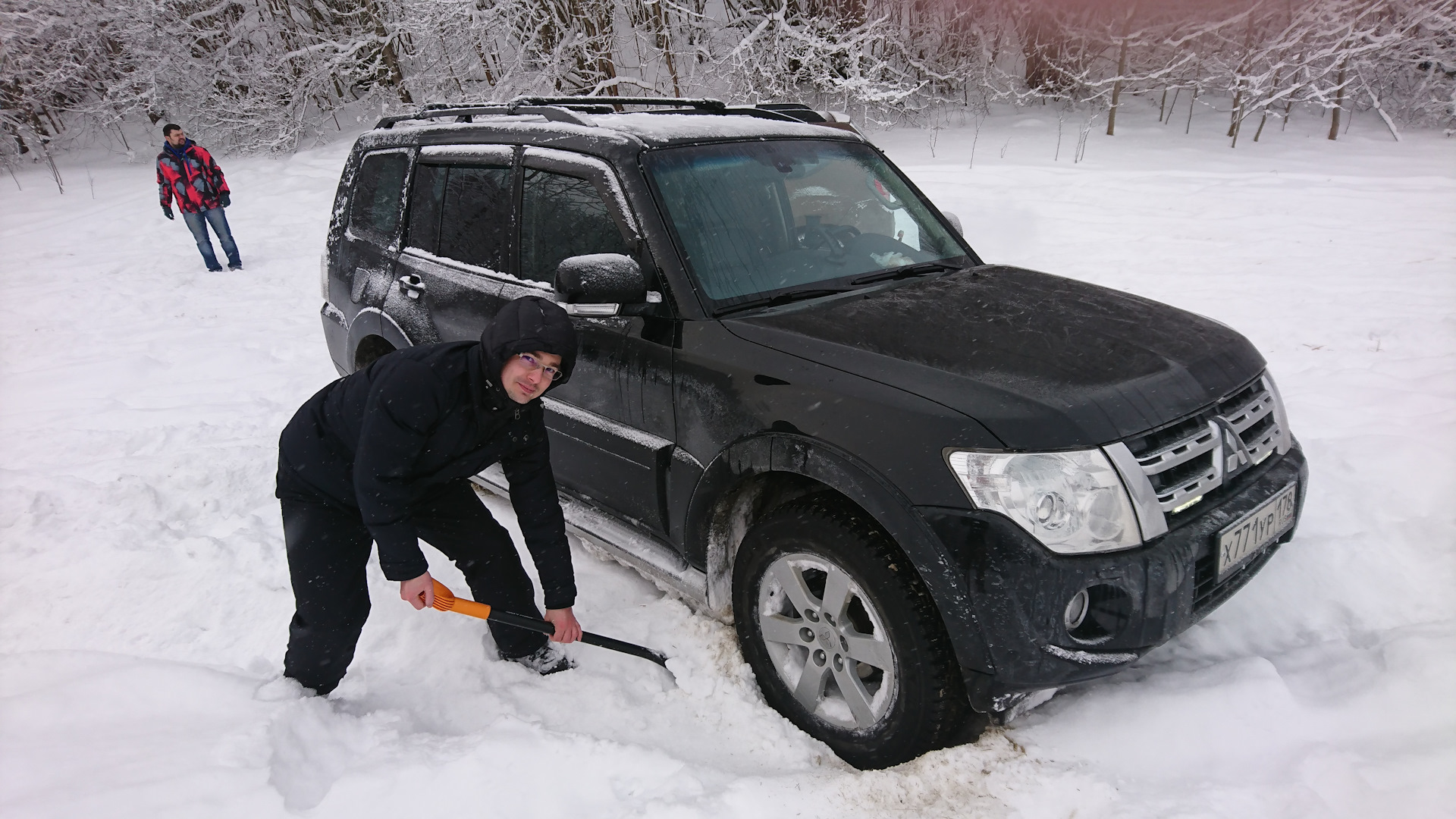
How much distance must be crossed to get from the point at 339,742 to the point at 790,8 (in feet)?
44.4

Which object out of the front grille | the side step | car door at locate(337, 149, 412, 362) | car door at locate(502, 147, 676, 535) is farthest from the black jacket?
the front grille

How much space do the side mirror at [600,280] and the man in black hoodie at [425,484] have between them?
231 millimetres

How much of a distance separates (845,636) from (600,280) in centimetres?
130

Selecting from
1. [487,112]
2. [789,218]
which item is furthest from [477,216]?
[789,218]

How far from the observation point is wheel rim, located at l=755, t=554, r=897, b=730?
218 centimetres

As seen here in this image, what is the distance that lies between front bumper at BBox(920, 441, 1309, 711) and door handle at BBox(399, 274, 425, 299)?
8.57ft

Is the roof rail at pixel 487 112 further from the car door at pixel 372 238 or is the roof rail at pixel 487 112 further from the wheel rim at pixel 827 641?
the wheel rim at pixel 827 641

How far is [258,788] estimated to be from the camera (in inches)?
78.9

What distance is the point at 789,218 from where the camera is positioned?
9.47 feet

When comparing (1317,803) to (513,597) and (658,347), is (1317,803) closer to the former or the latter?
(658,347)

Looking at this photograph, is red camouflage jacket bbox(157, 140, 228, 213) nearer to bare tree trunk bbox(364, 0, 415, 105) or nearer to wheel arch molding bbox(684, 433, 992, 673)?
bare tree trunk bbox(364, 0, 415, 105)

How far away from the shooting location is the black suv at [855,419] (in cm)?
194

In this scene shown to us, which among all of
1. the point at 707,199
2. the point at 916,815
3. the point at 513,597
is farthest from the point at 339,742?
the point at 707,199

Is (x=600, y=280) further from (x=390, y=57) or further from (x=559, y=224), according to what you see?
(x=390, y=57)
